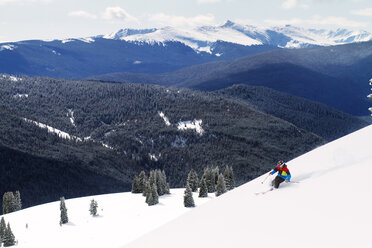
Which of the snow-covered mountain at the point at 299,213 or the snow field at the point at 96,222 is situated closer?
the snow-covered mountain at the point at 299,213

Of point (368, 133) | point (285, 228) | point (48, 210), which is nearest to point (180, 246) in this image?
point (285, 228)

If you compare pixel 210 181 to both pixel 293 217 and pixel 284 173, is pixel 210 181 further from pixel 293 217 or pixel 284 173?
pixel 293 217

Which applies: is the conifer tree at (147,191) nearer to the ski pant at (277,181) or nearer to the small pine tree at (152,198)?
the small pine tree at (152,198)

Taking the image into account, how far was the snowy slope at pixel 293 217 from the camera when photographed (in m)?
8.53

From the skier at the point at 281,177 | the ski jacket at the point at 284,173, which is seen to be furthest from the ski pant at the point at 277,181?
the ski jacket at the point at 284,173

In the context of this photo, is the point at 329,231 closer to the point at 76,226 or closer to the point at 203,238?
the point at 203,238

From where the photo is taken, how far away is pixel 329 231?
8.53 metres

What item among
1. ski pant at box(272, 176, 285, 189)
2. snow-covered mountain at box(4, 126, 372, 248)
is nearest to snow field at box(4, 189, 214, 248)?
snow-covered mountain at box(4, 126, 372, 248)

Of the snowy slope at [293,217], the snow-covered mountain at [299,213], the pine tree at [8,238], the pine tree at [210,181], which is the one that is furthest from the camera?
the pine tree at [210,181]

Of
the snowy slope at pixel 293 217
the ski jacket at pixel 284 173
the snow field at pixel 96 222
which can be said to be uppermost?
the ski jacket at pixel 284 173

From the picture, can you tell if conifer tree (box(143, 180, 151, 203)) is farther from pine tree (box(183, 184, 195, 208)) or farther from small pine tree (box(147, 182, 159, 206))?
pine tree (box(183, 184, 195, 208))

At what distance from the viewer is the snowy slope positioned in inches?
336

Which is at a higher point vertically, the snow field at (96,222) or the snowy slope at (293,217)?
the snowy slope at (293,217)

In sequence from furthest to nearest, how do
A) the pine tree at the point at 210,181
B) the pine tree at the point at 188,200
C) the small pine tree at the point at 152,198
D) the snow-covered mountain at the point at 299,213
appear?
1. the pine tree at the point at 210,181
2. the small pine tree at the point at 152,198
3. the pine tree at the point at 188,200
4. the snow-covered mountain at the point at 299,213
